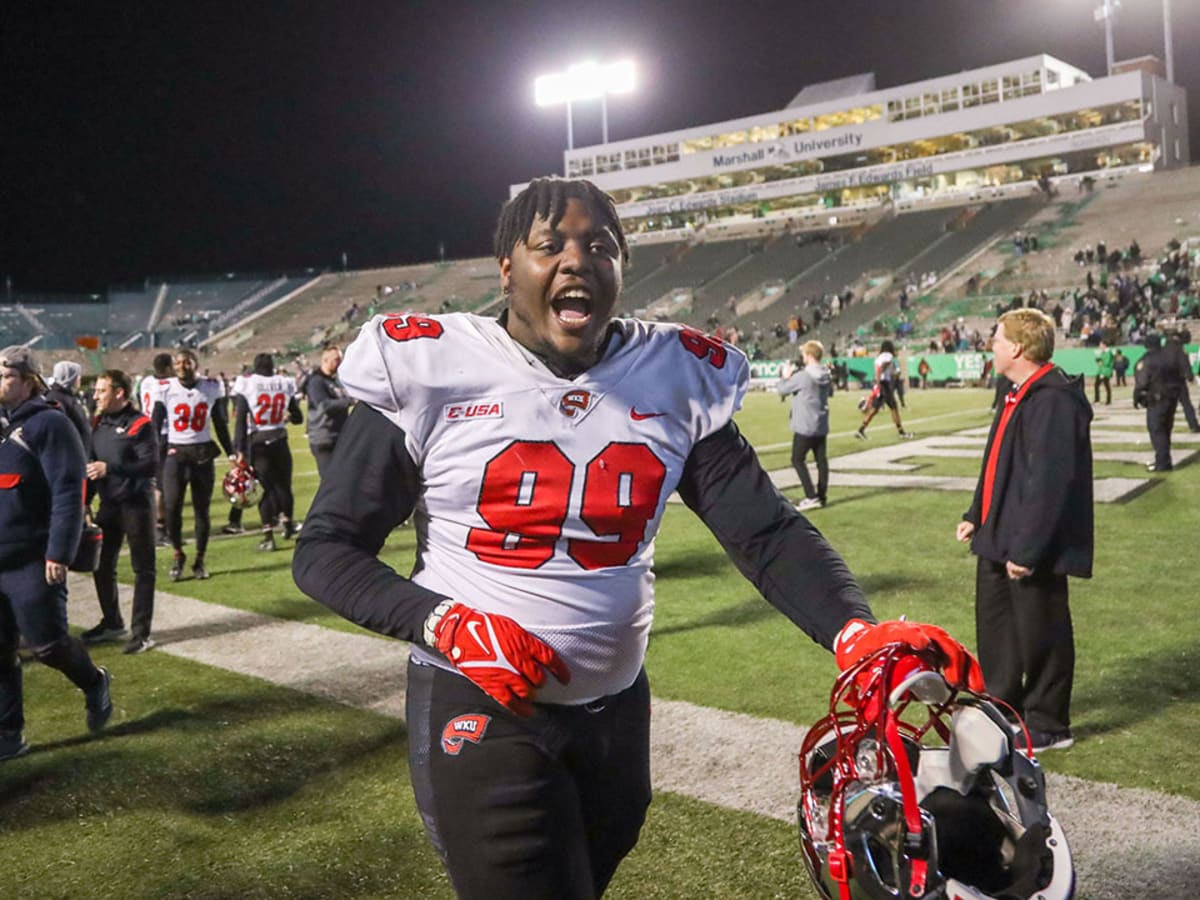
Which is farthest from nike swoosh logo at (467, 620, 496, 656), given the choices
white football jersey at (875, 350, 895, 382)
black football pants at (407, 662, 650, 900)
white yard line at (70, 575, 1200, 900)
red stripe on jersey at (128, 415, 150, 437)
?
white football jersey at (875, 350, 895, 382)

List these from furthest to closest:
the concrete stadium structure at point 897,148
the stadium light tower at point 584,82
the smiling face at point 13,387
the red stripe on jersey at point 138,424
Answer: the stadium light tower at point 584,82
the concrete stadium structure at point 897,148
the red stripe on jersey at point 138,424
the smiling face at point 13,387

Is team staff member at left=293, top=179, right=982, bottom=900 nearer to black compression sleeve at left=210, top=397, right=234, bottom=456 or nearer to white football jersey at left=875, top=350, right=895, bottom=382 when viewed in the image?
black compression sleeve at left=210, top=397, right=234, bottom=456

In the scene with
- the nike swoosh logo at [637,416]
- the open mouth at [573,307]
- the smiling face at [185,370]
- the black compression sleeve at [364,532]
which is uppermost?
the smiling face at [185,370]

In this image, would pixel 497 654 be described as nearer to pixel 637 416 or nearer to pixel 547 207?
pixel 637 416

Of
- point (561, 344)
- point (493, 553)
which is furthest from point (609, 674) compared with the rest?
point (561, 344)

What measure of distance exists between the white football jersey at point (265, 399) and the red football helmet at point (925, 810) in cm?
851

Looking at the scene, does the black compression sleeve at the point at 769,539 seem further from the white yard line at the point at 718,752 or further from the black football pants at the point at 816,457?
the black football pants at the point at 816,457

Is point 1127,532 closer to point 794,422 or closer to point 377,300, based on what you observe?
point 794,422

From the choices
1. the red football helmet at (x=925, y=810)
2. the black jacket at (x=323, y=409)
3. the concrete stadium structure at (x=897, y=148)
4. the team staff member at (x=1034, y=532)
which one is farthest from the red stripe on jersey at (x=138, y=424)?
the concrete stadium structure at (x=897, y=148)

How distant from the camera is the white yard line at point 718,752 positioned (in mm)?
3326

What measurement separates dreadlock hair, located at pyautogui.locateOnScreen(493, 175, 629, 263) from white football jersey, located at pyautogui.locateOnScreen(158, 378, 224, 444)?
6.96 m

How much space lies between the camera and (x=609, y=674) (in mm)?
2010

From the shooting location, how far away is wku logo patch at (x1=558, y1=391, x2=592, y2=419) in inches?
78.6

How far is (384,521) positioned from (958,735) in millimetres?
1043
